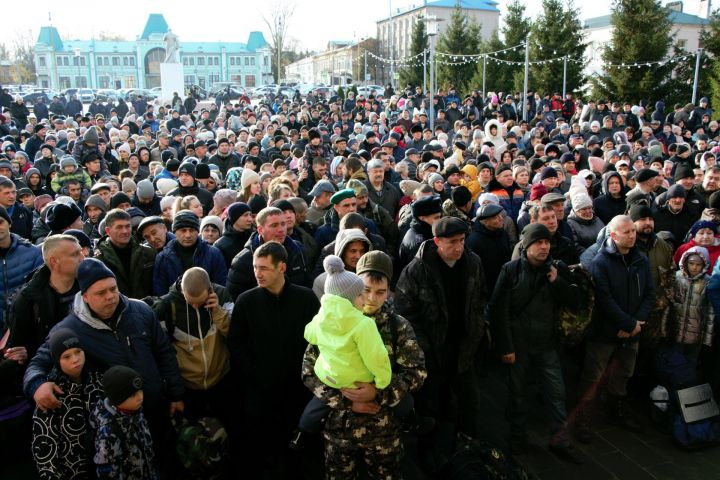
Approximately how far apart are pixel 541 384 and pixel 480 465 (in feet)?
4.10

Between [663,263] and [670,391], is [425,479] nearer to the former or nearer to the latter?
[670,391]

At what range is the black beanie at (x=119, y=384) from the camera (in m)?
3.21

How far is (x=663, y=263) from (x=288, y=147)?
367 inches

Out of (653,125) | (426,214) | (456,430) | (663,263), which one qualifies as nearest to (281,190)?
(426,214)

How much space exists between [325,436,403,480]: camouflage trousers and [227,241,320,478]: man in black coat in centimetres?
79

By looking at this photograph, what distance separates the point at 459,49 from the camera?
35969mm

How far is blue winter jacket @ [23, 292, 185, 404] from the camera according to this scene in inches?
137

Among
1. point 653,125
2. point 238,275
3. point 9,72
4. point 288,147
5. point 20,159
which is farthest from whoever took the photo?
point 9,72

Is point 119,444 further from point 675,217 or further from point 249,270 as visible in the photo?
point 675,217

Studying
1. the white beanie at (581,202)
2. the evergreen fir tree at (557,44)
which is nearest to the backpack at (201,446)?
the white beanie at (581,202)

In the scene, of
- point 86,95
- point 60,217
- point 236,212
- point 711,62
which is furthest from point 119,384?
point 86,95

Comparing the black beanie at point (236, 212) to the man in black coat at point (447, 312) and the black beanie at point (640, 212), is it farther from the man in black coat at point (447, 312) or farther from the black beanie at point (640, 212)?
the black beanie at point (640, 212)

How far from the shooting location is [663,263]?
17.5ft

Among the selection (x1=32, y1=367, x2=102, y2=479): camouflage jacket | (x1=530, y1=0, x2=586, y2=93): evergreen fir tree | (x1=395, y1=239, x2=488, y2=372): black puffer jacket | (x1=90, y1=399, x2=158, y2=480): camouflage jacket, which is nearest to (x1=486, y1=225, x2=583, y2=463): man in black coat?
(x1=395, y1=239, x2=488, y2=372): black puffer jacket
